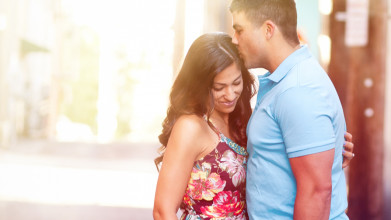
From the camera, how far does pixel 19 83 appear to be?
39.4ft

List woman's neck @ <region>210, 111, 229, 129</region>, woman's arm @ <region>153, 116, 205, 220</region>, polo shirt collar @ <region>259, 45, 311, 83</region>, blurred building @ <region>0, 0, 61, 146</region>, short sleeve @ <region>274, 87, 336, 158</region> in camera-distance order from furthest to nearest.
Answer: blurred building @ <region>0, 0, 61, 146</region> < woman's neck @ <region>210, 111, 229, 129</region> < woman's arm @ <region>153, 116, 205, 220</region> < polo shirt collar @ <region>259, 45, 311, 83</region> < short sleeve @ <region>274, 87, 336, 158</region>

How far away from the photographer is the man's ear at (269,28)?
5.71 ft

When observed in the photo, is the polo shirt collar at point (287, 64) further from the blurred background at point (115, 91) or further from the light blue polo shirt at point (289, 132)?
the blurred background at point (115, 91)

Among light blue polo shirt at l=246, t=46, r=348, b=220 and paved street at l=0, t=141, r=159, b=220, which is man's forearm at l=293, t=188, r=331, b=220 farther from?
paved street at l=0, t=141, r=159, b=220

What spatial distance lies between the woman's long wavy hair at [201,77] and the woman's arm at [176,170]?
119mm

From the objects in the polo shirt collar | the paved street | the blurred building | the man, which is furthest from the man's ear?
the blurred building

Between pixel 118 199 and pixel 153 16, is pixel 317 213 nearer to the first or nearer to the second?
pixel 118 199

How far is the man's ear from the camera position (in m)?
1.74

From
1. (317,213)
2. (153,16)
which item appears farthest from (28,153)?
(317,213)

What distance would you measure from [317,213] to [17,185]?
19.8 ft

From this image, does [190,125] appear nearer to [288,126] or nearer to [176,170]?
[176,170]

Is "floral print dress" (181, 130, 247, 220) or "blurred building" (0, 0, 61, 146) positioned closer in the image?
"floral print dress" (181, 130, 247, 220)

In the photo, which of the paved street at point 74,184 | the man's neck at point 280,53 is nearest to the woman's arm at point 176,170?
the man's neck at point 280,53

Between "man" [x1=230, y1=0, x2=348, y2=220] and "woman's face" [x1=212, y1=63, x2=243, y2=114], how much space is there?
0.65ft
